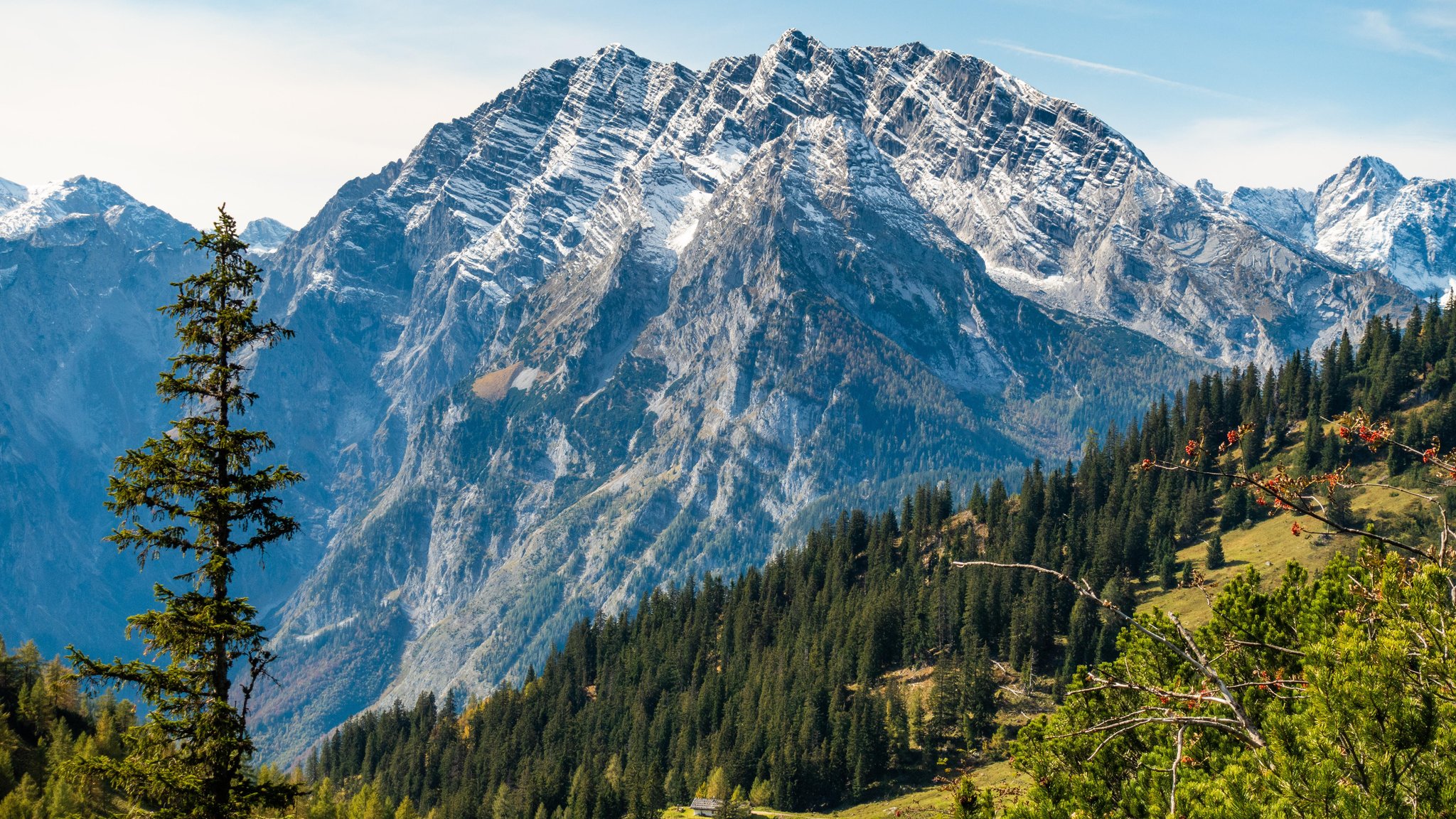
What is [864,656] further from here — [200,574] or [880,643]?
[200,574]

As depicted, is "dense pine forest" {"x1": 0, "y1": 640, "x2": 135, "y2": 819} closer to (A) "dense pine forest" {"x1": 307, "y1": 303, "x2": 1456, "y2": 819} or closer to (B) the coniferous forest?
(B) the coniferous forest

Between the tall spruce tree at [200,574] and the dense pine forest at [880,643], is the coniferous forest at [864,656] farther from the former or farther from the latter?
the tall spruce tree at [200,574]

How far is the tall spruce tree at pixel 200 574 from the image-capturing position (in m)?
27.0

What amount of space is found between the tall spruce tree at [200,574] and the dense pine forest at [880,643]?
92.8m

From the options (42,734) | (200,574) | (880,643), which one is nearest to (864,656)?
(880,643)

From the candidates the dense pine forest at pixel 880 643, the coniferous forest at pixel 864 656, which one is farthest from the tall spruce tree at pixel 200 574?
the dense pine forest at pixel 880 643

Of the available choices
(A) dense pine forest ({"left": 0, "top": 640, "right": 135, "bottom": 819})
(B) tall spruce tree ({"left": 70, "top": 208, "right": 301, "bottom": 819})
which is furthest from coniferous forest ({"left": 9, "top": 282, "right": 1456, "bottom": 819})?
(B) tall spruce tree ({"left": 70, "top": 208, "right": 301, "bottom": 819})

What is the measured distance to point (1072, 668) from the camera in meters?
123

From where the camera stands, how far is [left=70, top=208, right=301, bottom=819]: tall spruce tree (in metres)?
27.0

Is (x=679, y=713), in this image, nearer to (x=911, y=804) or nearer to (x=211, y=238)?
(x=911, y=804)

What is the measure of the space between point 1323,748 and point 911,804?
9712cm

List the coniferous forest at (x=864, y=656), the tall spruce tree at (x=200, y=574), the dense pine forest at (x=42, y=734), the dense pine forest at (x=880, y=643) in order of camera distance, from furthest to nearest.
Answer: the dense pine forest at (x=880, y=643)
the coniferous forest at (x=864, y=656)
the dense pine forest at (x=42, y=734)
the tall spruce tree at (x=200, y=574)

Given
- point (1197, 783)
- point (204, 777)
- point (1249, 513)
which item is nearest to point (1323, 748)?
point (1197, 783)

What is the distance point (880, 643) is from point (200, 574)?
13489 cm
